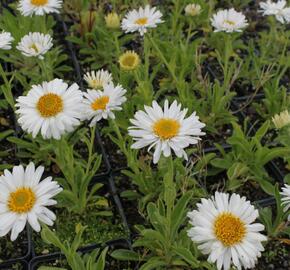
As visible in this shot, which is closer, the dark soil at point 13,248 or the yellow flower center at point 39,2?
the dark soil at point 13,248

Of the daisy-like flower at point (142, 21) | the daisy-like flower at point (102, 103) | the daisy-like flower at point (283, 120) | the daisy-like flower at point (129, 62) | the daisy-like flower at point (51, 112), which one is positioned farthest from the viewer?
the daisy-like flower at point (142, 21)

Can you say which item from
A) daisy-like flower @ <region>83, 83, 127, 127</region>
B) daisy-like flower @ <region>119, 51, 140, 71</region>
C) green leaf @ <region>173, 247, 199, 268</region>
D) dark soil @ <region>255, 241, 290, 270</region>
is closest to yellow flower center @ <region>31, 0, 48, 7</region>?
daisy-like flower @ <region>119, 51, 140, 71</region>

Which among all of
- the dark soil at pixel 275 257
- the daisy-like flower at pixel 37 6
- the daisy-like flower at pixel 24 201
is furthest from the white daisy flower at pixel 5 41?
the dark soil at pixel 275 257

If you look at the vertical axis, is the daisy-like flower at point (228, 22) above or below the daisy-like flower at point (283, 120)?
above

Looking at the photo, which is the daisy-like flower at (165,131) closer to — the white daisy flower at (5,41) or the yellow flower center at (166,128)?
the yellow flower center at (166,128)

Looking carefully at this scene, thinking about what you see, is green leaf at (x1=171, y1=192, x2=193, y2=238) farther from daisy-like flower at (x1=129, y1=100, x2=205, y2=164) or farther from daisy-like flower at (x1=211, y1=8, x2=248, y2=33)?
daisy-like flower at (x1=211, y1=8, x2=248, y2=33)

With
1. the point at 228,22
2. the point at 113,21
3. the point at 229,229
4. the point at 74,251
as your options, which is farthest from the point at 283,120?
the point at 113,21
